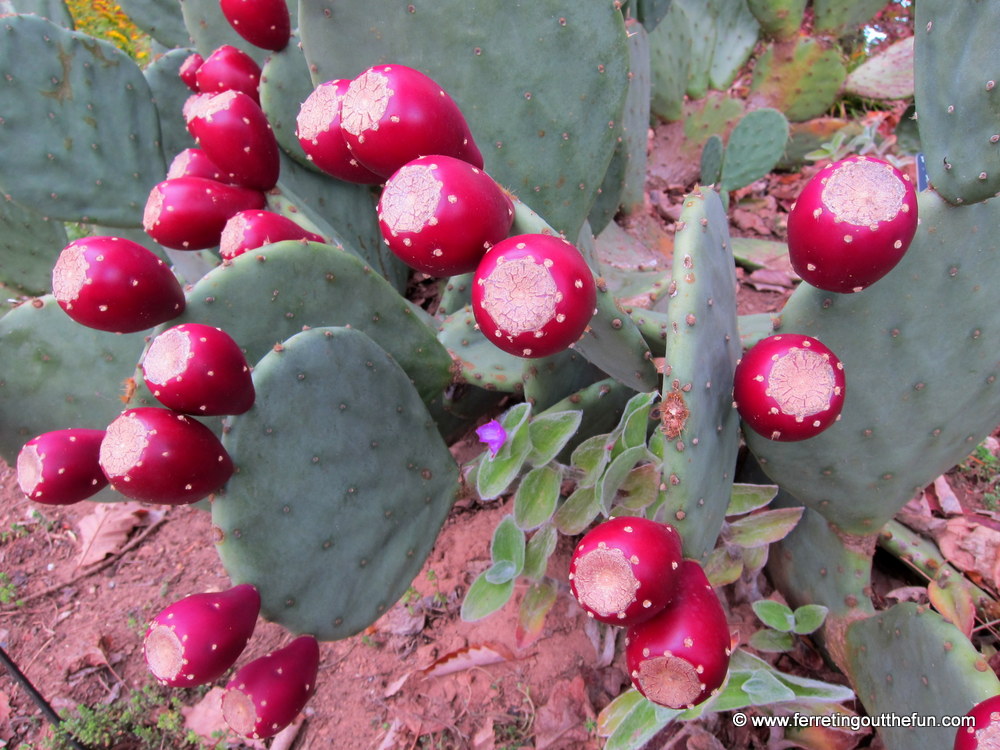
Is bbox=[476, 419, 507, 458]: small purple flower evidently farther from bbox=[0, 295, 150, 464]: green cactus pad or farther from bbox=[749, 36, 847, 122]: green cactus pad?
bbox=[749, 36, 847, 122]: green cactus pad

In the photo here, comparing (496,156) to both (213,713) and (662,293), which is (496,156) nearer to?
(662,293)

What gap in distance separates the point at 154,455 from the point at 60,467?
0.95 ft

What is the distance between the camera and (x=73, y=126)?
175 centimetres

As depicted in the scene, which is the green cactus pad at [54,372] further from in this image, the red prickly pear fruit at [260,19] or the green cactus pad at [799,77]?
the green cactus pad at [799,77]

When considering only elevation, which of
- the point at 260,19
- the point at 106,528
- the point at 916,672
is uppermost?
the point at 260,19

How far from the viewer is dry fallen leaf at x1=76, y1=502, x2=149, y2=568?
6.65ft

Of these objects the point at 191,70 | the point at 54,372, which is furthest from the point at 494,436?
the point at 191,70

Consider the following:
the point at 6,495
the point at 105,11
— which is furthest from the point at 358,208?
the point at 105,11

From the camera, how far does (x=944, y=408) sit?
3.63ft

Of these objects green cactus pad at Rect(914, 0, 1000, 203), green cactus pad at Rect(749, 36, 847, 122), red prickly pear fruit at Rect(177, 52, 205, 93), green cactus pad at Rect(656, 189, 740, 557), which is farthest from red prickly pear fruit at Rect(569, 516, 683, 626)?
green cactus pad at Rect(749, 36, 847, 122)

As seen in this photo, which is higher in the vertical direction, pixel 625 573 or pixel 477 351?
pixel 625 573

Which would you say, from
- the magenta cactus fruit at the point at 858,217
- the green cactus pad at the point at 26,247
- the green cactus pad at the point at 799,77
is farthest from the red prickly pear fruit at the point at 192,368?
the green cactus pad at the point at 799,77

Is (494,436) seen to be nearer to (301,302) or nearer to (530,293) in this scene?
(301,302)

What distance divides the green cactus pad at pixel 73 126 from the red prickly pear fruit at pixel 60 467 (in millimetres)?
953
